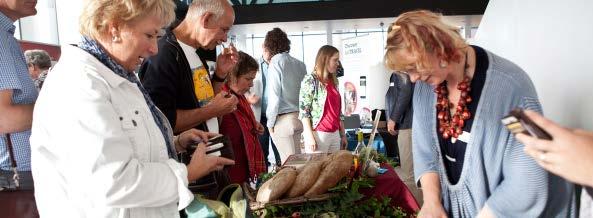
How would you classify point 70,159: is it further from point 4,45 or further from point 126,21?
point 4,45

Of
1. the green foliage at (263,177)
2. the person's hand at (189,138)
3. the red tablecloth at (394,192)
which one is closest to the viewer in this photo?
the person's hand at (189,138)

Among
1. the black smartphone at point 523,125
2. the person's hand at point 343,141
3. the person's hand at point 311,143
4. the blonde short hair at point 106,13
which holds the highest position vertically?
the blonde short hair at point 106,13

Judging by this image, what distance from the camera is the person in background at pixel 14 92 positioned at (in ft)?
4.09

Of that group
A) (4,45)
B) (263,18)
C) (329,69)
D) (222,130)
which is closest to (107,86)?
(4,45)

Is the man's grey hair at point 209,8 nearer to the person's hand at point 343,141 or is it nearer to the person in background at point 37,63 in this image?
the person in background at point 37,63

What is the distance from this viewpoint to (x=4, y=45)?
130 cm

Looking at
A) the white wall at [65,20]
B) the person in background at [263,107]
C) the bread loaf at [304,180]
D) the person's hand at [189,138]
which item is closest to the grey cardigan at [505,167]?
the bread loaf at [304,180]

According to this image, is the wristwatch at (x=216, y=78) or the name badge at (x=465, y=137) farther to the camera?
the wristwatch at (x=216, y=78)

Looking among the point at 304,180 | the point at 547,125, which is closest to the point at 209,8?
the point at 304,180

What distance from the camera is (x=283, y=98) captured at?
3.78 meters

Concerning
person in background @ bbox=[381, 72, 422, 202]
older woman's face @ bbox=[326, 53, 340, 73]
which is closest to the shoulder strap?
older woman's face @ bbox=[326, 53, 340, 73]

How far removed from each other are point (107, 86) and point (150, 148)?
187 mm

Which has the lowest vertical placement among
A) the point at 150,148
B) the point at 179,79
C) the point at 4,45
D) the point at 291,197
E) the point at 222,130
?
the point at 291,197

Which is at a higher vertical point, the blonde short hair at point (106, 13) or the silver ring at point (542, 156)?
the blonde short hair at point (106, 13)
